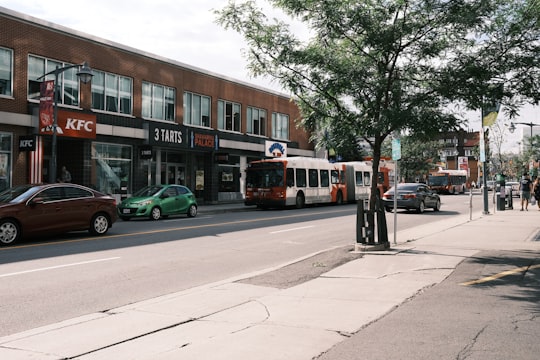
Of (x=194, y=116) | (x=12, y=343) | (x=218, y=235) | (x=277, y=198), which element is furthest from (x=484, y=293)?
(x=194, y=116)

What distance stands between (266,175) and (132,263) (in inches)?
756

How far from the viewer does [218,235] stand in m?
15.0

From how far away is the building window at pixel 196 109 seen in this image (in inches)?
1228

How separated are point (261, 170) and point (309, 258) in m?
18.7

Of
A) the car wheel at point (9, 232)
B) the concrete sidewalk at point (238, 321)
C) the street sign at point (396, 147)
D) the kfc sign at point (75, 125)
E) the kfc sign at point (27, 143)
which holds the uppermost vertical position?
the kfc sign at point (75, 125)

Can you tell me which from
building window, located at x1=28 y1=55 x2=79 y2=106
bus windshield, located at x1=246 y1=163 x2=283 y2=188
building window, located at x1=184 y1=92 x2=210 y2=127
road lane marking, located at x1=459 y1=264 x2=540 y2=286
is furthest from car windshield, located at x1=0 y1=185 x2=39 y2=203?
building window, located at x1=184 y1=92 x2=210 y2=127

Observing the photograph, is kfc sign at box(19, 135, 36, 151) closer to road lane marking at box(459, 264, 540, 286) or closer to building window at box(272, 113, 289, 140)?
road lane marking at box(459, 264, 540, 286)

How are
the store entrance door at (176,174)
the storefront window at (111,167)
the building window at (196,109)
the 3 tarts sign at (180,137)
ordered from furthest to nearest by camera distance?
the building window at (196,109), the store entrance door at (176,174), the 3 tarts sign at (180,137), the storefront window at (111,167)

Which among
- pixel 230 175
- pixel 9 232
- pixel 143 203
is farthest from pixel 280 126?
pixel 9 232

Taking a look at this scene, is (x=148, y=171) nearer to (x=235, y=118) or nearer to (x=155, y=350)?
(x=235, y=118)

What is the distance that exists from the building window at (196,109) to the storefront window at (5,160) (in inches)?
448

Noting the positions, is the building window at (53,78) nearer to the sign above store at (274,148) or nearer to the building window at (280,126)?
the sign above store at (274,148)

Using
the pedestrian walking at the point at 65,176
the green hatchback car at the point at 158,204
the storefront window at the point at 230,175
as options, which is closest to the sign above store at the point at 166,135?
the storefront window at the point at 230,175

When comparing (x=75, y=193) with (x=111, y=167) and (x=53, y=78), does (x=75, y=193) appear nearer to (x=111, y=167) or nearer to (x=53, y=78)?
(x=53, y=78)
